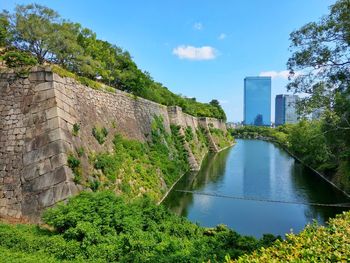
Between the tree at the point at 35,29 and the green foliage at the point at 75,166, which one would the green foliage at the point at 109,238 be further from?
the tree at the point at 35,29

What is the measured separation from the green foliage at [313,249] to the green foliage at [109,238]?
1980 mm

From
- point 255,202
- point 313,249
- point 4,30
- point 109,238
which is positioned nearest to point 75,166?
point 109,238

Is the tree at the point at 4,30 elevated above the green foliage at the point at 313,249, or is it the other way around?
the tree at the point at 4,30

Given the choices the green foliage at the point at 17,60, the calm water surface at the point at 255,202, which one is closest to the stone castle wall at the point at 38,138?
the green foliage at the point at 17,60

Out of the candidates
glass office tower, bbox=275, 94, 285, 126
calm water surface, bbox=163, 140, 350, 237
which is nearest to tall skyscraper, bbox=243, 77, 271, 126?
glass office tower, bbox=275, 94, 285, 126

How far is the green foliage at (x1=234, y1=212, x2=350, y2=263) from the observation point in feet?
11.3

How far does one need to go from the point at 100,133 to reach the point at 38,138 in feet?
11.5

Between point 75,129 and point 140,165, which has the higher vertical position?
→ point 75,129

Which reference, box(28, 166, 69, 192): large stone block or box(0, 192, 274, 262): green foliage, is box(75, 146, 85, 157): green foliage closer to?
box(28, 166, 69, 192): large stone block

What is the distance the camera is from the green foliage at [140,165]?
1222 cm

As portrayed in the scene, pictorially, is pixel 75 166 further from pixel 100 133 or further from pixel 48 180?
pixel 100 133

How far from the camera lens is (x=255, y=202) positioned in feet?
56.7

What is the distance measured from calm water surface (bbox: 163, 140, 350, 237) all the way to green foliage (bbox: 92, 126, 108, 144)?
520 cm

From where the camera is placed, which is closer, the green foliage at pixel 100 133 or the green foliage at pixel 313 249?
the green foliage at pixel 313 249
